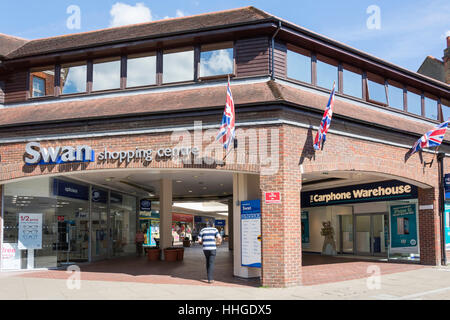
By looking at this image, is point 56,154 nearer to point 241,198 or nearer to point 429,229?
point 241,198

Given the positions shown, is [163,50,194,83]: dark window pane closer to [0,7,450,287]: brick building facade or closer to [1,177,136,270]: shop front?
[0,7,450,287]: brick building facade

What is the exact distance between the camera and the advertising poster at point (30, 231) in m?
16.9

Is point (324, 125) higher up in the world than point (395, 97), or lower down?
lower down

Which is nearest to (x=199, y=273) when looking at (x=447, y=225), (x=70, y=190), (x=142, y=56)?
(x=70, y=190)

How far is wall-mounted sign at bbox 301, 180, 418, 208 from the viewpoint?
19.9 meters

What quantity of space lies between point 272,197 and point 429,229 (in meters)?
8.52

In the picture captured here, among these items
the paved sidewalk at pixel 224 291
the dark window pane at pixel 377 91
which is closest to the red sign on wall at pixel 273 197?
the paved sidewalk at pixel 224 291

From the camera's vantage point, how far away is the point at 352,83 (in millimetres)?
16891

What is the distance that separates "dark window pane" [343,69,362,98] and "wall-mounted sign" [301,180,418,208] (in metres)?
5.16

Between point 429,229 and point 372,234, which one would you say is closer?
point 429,229

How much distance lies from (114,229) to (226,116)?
44.9ft

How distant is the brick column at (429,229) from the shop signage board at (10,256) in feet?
49.2
